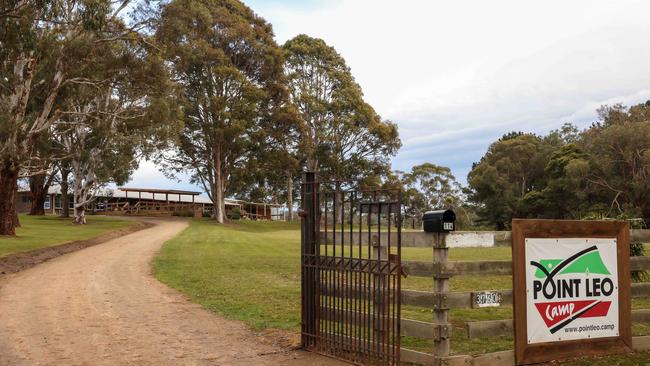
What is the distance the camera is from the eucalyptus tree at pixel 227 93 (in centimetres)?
4747

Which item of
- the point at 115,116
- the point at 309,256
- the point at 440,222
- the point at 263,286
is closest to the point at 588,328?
the point at 440,222

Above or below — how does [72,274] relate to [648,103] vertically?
below

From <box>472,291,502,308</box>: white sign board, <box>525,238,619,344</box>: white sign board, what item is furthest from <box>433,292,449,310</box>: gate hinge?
<box>525,238,619,344</box>: white sign board

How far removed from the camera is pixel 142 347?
7.29 metres

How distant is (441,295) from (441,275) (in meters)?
0.19

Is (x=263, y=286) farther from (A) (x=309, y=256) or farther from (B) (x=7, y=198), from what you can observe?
(B) (x=7, y=198)

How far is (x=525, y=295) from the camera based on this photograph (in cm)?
604

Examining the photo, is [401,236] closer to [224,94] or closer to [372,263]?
[372,263]

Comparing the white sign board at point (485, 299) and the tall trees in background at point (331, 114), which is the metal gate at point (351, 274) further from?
the tall trees in background at point (331, 114)

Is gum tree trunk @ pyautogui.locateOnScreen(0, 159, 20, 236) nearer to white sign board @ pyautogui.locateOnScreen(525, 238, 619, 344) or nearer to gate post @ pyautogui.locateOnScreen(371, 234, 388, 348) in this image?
gate post @ pyautogui.locateOnScreen(371, 234, 388, 348)

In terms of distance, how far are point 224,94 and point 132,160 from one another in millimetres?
9635

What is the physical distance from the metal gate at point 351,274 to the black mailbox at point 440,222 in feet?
0.94

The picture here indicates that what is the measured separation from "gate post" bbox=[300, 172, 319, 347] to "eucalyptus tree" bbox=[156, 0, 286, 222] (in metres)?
38.4

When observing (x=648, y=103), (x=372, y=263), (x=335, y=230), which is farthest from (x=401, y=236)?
(x=648, y=103)
